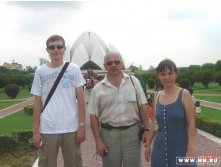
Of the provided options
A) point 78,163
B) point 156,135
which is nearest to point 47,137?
point 78,163

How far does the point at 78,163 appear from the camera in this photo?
3230 mm

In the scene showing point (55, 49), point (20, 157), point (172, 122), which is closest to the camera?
point (172, 122)

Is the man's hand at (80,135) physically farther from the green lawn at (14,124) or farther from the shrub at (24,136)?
the green lawn at (14,124)

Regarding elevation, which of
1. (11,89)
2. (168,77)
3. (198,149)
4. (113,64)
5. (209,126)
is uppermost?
(113,64)

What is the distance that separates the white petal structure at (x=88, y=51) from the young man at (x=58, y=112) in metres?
43.0

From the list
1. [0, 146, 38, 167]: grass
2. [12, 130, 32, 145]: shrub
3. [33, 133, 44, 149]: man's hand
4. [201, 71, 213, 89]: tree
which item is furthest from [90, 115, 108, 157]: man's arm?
[201, 71, 213, 89]: tree

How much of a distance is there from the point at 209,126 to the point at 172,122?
573 cm

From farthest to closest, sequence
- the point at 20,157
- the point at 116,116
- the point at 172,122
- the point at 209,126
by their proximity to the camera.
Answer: the point at 209,126 → the point at 20,157 → the point at 116,116 → the point at 172,122

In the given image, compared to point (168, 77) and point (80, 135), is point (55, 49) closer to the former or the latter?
point (80, 135)

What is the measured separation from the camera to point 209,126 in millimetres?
8242

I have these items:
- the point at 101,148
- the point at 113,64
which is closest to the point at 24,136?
the point at 101,148

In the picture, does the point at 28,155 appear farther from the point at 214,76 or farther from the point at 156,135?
the point at 214,76

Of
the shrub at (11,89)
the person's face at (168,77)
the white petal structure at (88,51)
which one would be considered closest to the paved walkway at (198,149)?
the person's face at (168,77)

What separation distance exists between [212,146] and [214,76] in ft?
59.2
